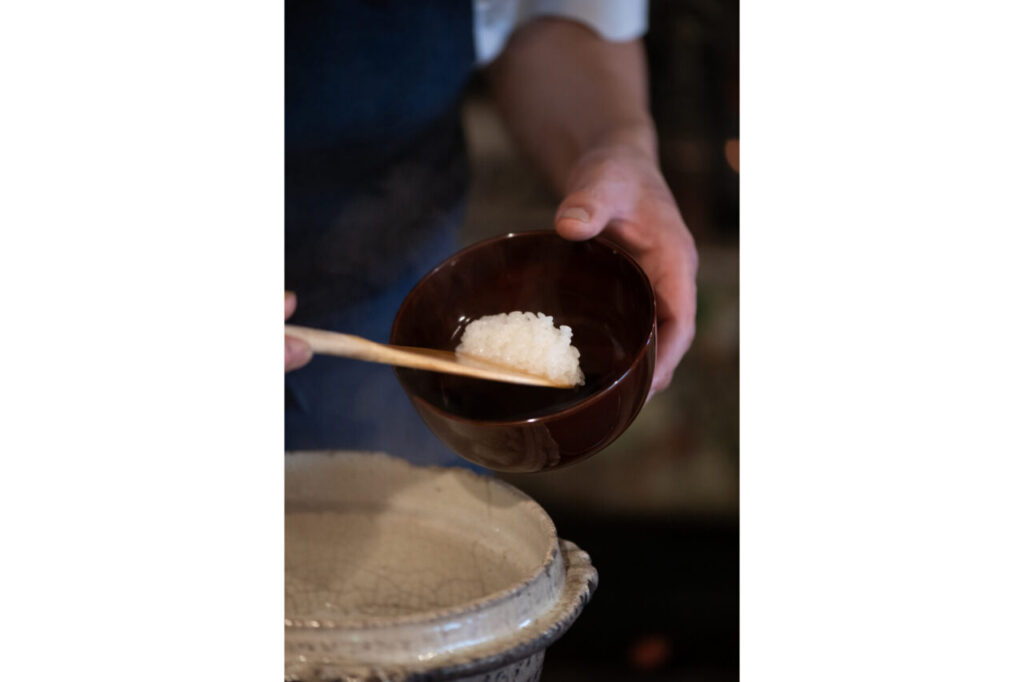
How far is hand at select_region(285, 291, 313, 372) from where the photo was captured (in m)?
1.01

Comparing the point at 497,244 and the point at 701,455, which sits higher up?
the point at 497,244

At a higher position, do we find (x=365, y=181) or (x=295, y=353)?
(x=365, y=181)

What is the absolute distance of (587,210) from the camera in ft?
3.18

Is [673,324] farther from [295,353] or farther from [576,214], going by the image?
[295,353]

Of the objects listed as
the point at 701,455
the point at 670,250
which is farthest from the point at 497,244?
the point at 701,455

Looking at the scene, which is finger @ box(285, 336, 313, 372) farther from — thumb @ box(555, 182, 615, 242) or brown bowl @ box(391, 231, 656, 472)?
thumb @ box(555, 182, 615, 242)

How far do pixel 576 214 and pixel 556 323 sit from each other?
0.10 meters

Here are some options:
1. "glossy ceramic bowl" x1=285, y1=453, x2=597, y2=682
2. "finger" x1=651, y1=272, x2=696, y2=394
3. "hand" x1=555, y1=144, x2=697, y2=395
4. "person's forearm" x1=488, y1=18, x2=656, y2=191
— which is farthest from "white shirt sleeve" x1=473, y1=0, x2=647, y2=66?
"glossy ceramic bowl" x1=285, y1=453, x2=597, y2=682

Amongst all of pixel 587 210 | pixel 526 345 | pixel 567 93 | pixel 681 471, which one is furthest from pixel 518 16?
pixel 681 471
